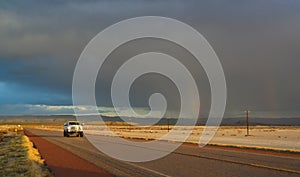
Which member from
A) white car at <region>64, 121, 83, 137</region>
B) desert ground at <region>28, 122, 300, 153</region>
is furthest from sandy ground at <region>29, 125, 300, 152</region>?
white car at <region>64, 121, 83, 137</region>

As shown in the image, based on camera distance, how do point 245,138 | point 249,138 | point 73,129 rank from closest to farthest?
point 73,129, point 249,138, point 245,138

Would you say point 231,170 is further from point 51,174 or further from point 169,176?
point 51,174

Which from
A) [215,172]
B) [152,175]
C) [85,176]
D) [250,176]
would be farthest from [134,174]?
[250,176]

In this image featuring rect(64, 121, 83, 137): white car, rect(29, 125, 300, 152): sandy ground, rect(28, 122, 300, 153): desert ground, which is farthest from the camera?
rect(64, 121, 83, 137): white car

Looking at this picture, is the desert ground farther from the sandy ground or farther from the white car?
the white car

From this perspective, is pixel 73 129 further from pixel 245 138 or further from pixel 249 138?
pixel 249 138

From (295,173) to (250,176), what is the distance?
6.24 feet

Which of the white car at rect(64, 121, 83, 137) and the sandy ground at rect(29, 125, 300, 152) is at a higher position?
the white car at rect(64, 121, 83, 137)

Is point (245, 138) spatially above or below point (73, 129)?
below

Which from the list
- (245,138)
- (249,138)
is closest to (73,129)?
(245,138)

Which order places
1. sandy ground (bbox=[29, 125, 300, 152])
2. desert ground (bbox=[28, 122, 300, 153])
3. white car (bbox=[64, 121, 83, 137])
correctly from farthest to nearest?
1. white car (bbox=[64, 121, 83, 137])
2. sandy ground (bbox=[29, 125, 300, 152])
3. desert ground (bbox=[28, 122, 300, 153])

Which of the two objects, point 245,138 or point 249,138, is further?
point 245,138

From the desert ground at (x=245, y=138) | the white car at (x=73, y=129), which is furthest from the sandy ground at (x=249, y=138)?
the white car at (x=73, y=129)

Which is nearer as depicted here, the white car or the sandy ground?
the sandy ground
